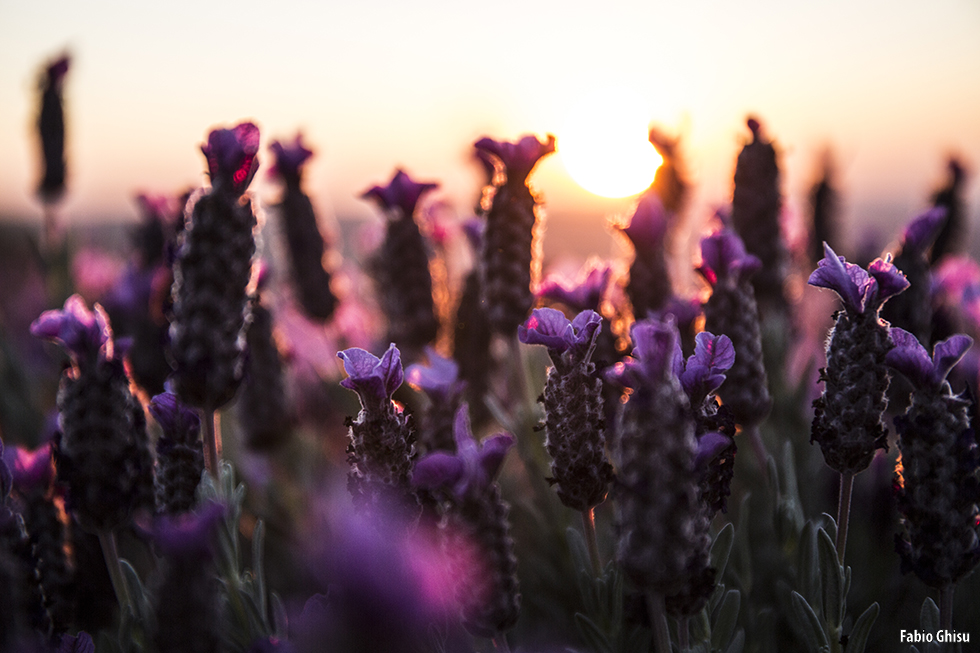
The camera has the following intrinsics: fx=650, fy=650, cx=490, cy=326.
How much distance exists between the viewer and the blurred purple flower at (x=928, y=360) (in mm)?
1446

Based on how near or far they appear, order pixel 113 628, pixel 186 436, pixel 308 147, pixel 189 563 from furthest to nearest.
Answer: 1. pixel 308 147
2. pixel 113 628
3. pixel 186 436
4. pixel 189 563

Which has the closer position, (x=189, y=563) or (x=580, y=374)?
(x=189, y=563)

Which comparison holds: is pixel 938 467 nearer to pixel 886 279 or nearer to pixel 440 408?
pixel 886 279

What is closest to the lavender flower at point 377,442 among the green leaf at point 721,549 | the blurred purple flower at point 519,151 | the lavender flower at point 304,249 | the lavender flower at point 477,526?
the lavender flower at point 477,526

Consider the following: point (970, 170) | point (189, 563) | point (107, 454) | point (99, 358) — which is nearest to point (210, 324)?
point (99, 358)

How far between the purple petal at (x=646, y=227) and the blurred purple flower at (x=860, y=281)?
1.01 metres

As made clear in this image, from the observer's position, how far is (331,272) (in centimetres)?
386

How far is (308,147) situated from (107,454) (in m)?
2.32

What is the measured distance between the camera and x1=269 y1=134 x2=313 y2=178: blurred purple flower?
11.7ft

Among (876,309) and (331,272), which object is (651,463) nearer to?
(876,309)

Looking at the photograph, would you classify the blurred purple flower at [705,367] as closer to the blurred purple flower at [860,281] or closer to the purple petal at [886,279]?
the blurred purple flower at [860,281]

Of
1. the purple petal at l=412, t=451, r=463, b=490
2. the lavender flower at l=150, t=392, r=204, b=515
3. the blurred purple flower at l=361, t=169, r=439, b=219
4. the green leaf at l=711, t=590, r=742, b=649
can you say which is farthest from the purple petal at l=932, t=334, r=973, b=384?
the blurred purple flower at l=361, t=169, r=439, b=219

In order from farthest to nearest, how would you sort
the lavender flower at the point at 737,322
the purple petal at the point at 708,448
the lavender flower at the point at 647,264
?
the lavender flower at the point at 647,264, the lavender flower at the point at 737,322, the purple petal at the point at 708,448

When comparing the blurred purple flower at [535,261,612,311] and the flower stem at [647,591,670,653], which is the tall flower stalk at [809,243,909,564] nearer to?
the flower stem at [647,591,670,653]
